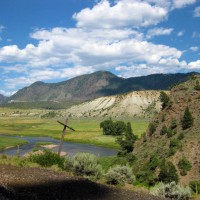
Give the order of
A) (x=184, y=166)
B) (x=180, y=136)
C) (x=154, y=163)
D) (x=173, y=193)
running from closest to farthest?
1. (x=173, y=193)
2. (x=184, y=166)
3. (x=154, y=163)
4. (x=180, y=136)

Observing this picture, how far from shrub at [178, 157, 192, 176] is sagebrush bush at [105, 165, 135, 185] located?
2166cm

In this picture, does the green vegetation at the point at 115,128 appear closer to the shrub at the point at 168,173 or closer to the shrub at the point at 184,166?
the shrub at the point at 184,166

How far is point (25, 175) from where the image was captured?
2148 cm

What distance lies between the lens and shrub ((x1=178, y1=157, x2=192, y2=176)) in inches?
2021

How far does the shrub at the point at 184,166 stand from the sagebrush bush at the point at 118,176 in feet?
71.1

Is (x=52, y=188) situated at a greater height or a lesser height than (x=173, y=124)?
lesser

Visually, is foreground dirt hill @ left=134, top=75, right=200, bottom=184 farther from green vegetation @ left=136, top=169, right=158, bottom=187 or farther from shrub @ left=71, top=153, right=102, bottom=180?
shrub @ left=71, top=153, right=102, bottom=180

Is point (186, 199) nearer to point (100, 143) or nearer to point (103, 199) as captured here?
point (103, 199)

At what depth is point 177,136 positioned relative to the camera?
2383 inches

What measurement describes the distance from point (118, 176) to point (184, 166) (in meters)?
24.4

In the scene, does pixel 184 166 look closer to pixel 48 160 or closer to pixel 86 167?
pixel 48 160

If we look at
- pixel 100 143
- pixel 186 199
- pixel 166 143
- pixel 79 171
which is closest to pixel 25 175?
pixel 79 171

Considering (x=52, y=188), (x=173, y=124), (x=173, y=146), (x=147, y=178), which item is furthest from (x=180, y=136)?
(x=52, y=188)

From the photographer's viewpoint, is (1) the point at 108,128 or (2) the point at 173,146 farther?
(1) the point at 108,128
